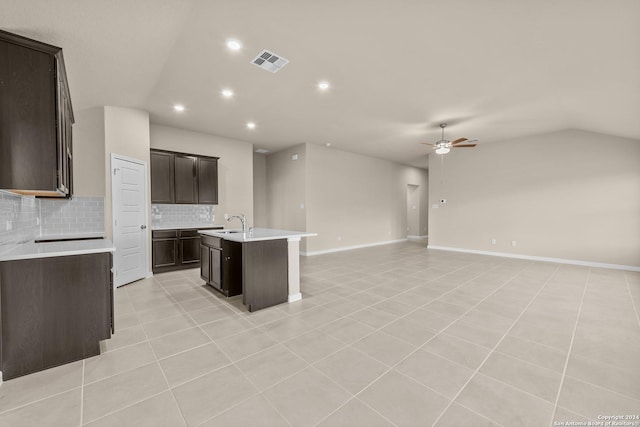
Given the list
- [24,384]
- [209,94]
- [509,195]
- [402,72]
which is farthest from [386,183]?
[24,384]

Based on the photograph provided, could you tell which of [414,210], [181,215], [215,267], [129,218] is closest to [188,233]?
[181,215]

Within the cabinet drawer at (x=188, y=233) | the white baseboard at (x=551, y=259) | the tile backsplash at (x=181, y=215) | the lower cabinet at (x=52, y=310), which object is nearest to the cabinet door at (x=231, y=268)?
the lower cabinet at (x=52, y=310)

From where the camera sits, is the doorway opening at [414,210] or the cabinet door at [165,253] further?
the doorway opening at [414,210]

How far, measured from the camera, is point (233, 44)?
2791 millimetres

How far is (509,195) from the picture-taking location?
259 inches

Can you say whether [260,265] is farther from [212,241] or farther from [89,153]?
[89,153]

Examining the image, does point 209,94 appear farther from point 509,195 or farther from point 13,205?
point 509,195

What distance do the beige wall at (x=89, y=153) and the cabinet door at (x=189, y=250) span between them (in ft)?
5.17

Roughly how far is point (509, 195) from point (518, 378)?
6.11 meters

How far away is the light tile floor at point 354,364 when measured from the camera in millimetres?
1521

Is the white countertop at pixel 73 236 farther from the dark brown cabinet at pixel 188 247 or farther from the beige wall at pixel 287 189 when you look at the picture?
the beige wall at pixel 287 189

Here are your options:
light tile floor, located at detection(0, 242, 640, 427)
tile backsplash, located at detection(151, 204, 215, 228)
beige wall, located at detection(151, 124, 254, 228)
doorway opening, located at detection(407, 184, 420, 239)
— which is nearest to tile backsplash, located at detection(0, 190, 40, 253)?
light tile floor, located at detection(0, 242, 640, 427)

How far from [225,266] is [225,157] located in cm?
362

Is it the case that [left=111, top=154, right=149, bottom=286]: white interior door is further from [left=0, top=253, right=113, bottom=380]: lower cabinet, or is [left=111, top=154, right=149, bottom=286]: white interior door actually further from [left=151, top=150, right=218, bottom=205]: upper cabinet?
[left=0, top=253, right=113, bottom=380]: lower cabinet
